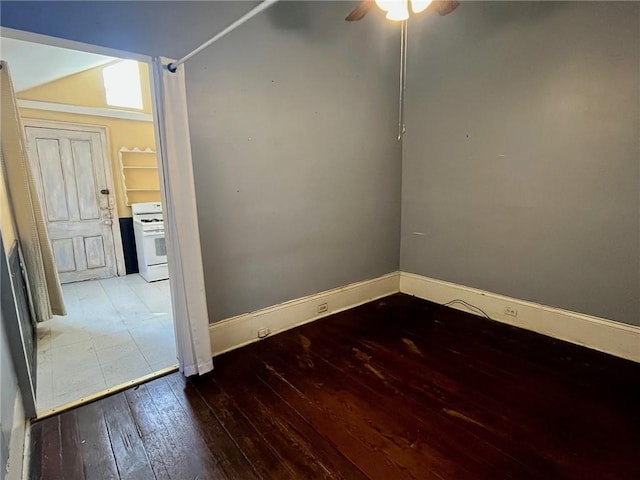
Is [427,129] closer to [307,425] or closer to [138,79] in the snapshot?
[307,425]

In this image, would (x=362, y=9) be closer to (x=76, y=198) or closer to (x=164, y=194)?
(x=164, y=194)

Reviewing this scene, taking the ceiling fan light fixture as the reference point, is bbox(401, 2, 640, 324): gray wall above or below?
below

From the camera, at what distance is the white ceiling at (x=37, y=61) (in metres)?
2.79

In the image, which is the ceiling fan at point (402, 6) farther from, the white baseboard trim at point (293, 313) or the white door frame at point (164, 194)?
the white baseboard trim at point (293, 313)

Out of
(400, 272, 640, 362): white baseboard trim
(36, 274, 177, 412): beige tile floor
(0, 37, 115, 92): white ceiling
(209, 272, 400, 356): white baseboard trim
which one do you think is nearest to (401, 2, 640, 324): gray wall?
(400, 272, 640, 362): white baseboard trim

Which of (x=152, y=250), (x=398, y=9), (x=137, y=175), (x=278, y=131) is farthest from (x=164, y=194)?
(x=137, y=175)

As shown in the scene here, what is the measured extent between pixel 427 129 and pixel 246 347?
281 centimetres

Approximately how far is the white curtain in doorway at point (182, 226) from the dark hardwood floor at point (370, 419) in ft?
0.82

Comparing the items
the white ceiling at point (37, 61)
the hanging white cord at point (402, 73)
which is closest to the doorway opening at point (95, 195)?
the white ceiling at point (37, 61)

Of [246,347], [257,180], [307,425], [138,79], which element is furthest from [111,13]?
[138,79]

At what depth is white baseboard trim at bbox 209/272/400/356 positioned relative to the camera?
2.61 metres

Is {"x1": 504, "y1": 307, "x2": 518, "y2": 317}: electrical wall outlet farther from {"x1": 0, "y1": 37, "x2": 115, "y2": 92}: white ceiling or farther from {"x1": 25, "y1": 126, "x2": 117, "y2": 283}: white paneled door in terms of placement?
{"x1": 25, "y1": 126, "x2": 117, "y2": 283}: white paneled door

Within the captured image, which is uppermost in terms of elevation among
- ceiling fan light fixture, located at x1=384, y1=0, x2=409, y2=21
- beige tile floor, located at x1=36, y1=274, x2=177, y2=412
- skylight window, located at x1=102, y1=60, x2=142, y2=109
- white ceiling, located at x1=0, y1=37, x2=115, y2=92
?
skylight window, located at x1=102, y1=60, x2=142, y2=109

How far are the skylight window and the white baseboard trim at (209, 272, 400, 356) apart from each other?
4373 millimetres
